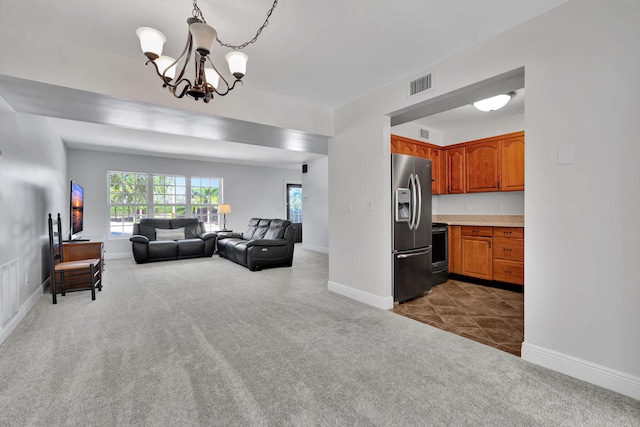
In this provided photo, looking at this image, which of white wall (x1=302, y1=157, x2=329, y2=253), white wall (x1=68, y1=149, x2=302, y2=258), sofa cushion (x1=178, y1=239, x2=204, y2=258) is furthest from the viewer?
white wall (x1=302, y1=157, x2=329, y2=253)

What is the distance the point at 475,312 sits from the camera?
3307 millimetres

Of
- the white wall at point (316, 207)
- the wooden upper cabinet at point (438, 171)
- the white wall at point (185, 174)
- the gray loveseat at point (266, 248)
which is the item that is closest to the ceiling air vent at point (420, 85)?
the wooden upper cabinet at point (438, 171)

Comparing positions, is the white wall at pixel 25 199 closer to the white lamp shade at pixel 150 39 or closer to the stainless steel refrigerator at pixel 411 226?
the white lamp shade at pixel 150 39

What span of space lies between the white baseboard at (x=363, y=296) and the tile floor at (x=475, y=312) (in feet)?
0.43

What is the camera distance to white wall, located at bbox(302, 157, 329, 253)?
26.9ft

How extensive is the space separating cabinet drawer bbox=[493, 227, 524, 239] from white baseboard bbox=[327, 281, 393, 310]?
Answer: 2025 mm

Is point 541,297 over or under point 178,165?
under

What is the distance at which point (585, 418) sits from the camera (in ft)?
5.27

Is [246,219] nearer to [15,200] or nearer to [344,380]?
[15,200]

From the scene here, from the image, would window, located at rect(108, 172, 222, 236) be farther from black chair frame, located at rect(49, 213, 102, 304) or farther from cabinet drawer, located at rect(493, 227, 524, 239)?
cabinet drawer, located at rect(493, 227, 524, 239)

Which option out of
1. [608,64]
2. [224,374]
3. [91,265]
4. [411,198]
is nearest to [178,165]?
[91,265]

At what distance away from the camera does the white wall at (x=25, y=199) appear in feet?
9.23

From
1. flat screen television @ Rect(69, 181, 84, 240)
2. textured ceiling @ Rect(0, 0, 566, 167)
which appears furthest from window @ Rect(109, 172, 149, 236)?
textured ceiling @ Rect(0, 0, 566, 167)

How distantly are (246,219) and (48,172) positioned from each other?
514 cm
